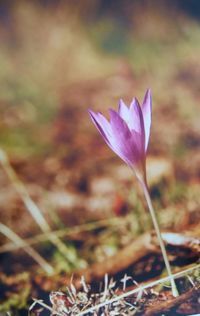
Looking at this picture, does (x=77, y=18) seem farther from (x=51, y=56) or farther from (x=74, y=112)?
(x=74, y=112)

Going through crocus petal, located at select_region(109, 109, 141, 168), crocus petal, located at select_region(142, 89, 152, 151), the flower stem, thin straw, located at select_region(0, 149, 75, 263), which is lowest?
the flower stem

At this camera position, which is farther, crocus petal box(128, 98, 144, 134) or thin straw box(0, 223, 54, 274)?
thin straw box(0, 223, 54, 274)

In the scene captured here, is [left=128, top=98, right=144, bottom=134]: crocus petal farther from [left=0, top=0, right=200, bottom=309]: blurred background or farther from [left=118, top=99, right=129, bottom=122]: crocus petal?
[left=0, top=0, right=200, bottom=309]: blurred background

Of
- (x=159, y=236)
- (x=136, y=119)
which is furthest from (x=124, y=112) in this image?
(x=159, y=236)

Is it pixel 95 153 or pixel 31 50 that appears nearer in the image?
pixel 95 153

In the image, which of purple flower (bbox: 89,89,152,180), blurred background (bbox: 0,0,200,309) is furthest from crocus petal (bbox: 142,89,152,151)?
blurred background (bbox: 0,0,200,309)

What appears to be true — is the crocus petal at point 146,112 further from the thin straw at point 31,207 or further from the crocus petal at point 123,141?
the thin straw at point 31,207

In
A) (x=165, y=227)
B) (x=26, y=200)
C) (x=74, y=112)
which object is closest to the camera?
(x=165, y=227)

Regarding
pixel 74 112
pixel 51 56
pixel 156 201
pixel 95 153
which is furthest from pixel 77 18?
pixel 156 201
